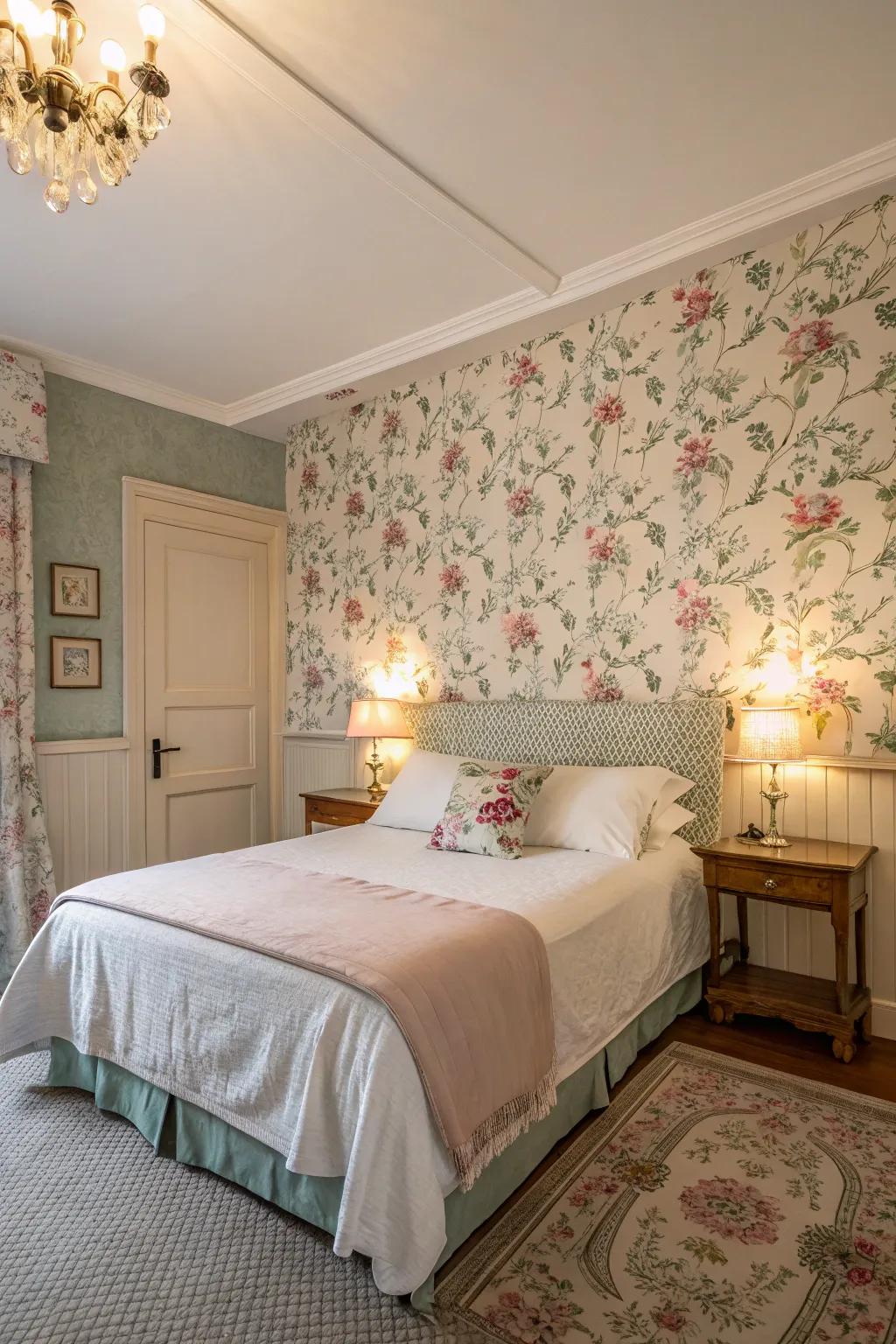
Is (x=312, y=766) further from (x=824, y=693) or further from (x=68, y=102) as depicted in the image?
(x=68, y=102)

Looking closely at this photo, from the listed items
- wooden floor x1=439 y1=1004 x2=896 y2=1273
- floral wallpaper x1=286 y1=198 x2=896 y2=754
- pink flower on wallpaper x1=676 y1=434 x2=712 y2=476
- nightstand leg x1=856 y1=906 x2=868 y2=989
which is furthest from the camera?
pink flower on wallpaper x1=676 y1=434 x2=712 y2=476

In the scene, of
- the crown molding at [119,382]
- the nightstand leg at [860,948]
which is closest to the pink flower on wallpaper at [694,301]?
the nightstand leg at [860,948]

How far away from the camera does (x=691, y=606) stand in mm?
3188

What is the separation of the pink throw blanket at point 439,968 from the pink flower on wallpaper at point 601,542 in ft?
5.86

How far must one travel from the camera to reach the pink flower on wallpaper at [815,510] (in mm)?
2848

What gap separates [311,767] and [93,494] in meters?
1.86

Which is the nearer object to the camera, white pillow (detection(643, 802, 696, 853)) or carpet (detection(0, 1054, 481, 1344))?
carpet (detection(0, 1054, 481, 1344))

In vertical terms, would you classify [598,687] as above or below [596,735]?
above

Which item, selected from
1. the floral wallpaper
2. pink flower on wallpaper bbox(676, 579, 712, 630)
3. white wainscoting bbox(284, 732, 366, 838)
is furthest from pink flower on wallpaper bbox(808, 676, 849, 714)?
white wainscoting bbox(284, 732, 366, 838)

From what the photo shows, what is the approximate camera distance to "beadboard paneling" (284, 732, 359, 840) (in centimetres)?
444

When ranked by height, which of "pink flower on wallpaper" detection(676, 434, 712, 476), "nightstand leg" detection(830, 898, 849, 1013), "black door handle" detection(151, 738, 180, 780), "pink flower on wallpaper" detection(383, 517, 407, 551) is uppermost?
"pink flower on wallpaper" detection(676, 434, 712, 476)

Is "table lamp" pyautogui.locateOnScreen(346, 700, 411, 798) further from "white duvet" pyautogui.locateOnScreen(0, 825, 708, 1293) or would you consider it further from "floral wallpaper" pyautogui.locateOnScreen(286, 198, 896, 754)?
"white duvet" pyautogui.locateOnScreen(0, 825, 708, 1293)

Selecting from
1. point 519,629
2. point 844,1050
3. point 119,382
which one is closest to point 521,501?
point 519,629

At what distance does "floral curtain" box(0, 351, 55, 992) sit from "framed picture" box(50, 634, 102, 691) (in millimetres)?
195
